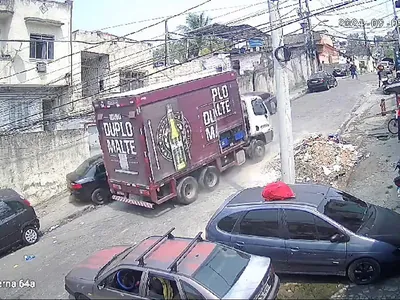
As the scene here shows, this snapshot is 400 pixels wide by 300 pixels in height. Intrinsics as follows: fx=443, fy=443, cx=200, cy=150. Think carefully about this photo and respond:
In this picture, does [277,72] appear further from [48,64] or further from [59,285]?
[48,64]

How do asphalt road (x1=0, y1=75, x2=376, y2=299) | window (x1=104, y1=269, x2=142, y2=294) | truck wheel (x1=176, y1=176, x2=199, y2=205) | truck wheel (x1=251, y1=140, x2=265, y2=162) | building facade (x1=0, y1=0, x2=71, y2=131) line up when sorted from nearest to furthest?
window (x1=104, y1=269, x2=142, y2=294)
asphalt road (x1=0, y1=75, x2=376, y2=299)
truck wheel (x1=176, y1=176, x2=199, y2=205)
truck wheel (x1=251, y1=140, x2=265, y2=162)
building facade (x1=0, y1=0, x2=71, y2=131)

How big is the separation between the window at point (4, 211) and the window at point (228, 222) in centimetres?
613

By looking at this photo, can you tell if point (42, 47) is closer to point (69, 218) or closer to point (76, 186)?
point (76, 186)

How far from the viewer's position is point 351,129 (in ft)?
59.0

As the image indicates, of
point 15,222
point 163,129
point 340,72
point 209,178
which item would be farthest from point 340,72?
point 15,222

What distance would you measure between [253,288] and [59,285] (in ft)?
14.5

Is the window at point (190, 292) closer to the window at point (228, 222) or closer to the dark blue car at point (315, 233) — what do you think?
the dark blue car at point (315, 233)

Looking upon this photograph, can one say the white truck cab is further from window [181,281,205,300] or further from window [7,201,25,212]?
window [181,281,205,300]

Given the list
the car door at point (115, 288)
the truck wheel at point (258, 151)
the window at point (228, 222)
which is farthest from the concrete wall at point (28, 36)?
the car door at point (115, 288)

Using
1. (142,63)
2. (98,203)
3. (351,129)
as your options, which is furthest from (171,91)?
(142,63)

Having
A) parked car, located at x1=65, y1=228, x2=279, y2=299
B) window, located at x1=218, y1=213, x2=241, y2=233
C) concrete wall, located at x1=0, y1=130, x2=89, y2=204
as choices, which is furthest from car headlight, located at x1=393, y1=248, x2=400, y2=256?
concrete wall, located at x1=0, y1=130, x2=89, y2=204

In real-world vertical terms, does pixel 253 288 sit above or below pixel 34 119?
below

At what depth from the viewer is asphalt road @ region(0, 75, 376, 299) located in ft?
29.8

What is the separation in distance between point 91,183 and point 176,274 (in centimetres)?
872
